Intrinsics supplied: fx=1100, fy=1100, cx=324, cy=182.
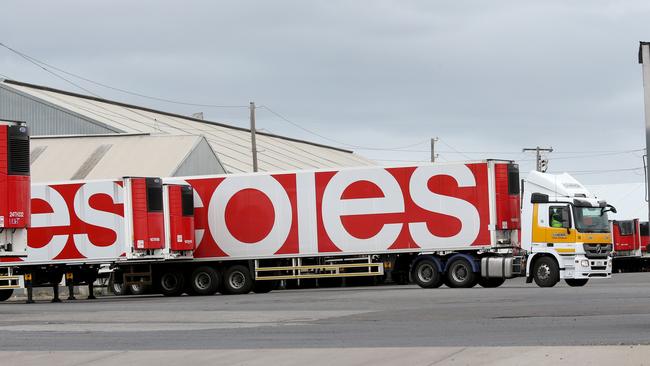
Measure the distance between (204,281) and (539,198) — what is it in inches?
444

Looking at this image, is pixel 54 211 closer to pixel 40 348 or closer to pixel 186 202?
pixel 186 202

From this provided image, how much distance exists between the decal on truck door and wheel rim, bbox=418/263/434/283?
0.69 meters

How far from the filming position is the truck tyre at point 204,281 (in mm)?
36219

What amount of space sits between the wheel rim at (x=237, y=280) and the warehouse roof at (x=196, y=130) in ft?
96.8

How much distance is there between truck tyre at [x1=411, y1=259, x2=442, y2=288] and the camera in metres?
A: 34.2

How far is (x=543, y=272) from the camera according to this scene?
109 ft

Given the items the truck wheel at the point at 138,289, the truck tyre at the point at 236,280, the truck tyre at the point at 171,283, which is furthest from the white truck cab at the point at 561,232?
the truck wheel at the point at 138,289

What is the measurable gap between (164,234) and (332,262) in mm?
5547

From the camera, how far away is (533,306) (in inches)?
879

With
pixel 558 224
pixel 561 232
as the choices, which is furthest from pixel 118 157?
pixel 561 232

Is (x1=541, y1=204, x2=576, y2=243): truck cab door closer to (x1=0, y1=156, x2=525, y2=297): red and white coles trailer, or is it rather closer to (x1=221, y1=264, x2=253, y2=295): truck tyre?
(x1=0, y1=156, x2=525, y2=297): red and white coles trailer

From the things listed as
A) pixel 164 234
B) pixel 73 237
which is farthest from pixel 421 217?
pixel 73 237

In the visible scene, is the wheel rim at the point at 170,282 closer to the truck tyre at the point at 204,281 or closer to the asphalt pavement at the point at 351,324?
the truck tyre at the point at 204,281

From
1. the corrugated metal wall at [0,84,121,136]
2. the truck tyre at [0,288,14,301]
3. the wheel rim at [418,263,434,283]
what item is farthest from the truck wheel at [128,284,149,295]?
the corrugated metal wall at [0,84,121,136]
